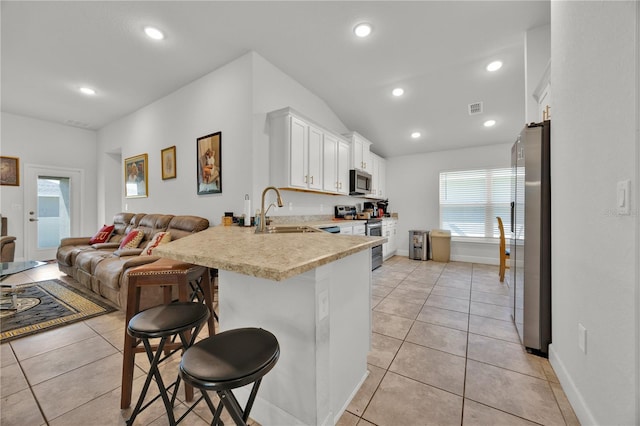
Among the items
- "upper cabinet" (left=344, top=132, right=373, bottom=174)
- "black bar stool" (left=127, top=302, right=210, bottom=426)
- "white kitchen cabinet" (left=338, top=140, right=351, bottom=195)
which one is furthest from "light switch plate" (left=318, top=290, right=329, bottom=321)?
"upper cabinet" (left=344, top=132, right=373, bottom=174)

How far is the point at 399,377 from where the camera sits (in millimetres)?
1646

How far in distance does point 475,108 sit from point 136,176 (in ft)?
20.1

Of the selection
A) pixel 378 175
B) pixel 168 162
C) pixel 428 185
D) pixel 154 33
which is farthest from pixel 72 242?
pixel 428 185

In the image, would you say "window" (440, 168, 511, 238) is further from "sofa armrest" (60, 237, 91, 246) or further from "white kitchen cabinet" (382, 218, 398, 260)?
"sofa armrest" (60, 237, 91, 246)

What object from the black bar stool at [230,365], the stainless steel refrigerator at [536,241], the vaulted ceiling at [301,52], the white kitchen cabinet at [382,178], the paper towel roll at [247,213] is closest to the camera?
the black bar stool at [230,365]

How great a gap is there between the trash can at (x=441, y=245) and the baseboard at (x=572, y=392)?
11.8ft

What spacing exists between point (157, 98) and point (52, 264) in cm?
→ 383

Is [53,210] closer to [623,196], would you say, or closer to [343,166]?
[343,166]

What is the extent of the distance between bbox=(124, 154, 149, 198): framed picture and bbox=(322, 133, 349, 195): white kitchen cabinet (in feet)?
10.8

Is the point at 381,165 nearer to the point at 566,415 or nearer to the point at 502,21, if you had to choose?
the point at 502,21

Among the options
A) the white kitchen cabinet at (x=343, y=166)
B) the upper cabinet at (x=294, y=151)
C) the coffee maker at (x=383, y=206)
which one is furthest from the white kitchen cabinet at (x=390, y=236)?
the upper cabinet at (x=294, y=151)

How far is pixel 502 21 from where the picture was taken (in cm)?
257

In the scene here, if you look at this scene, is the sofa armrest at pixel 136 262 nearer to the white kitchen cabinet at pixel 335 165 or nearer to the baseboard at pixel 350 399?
the baseboard at pixel 350 399

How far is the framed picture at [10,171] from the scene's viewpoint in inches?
182
